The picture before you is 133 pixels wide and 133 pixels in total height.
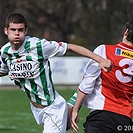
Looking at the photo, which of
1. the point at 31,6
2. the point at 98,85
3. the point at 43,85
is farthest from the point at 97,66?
the point at 31,6

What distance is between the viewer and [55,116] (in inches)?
244

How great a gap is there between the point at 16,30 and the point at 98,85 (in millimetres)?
1129

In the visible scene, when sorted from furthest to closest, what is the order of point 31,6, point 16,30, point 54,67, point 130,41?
point 31,6 → point 54,67 → point 16,30 → point 130,41

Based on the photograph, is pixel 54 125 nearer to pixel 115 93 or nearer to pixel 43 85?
pixel 43 85

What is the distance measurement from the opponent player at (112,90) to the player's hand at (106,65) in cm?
16

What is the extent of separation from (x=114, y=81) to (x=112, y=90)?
0.32 ft

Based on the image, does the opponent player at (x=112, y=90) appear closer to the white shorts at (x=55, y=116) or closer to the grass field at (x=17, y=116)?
the white shorts at (x=55, y=116)

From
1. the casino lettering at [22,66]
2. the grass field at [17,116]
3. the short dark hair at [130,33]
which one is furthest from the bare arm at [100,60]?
the grass field at [17,116]

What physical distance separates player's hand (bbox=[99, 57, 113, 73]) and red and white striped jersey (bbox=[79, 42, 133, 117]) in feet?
0.47

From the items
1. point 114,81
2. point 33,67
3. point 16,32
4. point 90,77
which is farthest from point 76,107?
point 16,32

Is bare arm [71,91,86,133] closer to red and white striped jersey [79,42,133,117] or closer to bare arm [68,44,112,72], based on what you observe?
red and white striped jersey [79,42,133,117]

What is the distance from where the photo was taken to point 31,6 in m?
38.9

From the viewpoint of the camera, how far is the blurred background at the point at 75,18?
33250 mm

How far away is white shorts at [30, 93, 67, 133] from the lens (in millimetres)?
6160
